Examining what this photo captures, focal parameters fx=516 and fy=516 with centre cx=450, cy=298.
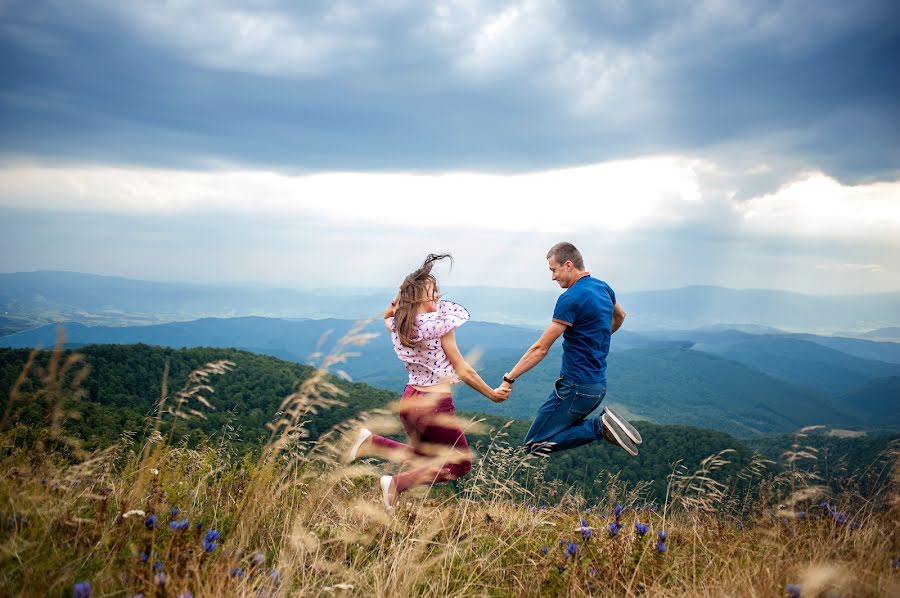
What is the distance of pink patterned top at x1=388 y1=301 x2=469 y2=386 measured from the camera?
4207 mm

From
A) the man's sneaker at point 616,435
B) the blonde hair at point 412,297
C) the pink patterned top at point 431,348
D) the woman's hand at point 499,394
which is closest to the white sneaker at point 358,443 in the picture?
the pink patterned top at point 431,348

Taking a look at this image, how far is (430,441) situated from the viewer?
4.21 m

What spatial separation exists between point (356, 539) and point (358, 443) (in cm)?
131

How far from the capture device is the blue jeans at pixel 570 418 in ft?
17.8

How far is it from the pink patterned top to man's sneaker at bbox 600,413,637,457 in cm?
198

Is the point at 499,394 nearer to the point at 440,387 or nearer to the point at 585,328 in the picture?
the point at 440,387

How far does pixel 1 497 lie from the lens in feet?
8.53

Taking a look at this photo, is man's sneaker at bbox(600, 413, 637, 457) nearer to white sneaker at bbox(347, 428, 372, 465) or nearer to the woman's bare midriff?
the woman's bare midriff

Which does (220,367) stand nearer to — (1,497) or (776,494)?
(1,497)

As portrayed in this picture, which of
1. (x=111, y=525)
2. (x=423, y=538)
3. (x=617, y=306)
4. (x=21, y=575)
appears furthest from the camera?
(x=617, y=306)

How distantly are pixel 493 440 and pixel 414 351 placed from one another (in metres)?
0.97

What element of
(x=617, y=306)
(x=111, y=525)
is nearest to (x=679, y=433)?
(x=617, y=306)

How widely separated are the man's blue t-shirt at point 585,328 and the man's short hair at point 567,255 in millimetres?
334

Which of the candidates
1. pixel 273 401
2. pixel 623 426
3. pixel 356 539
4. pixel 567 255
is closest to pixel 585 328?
pixel 567 255
